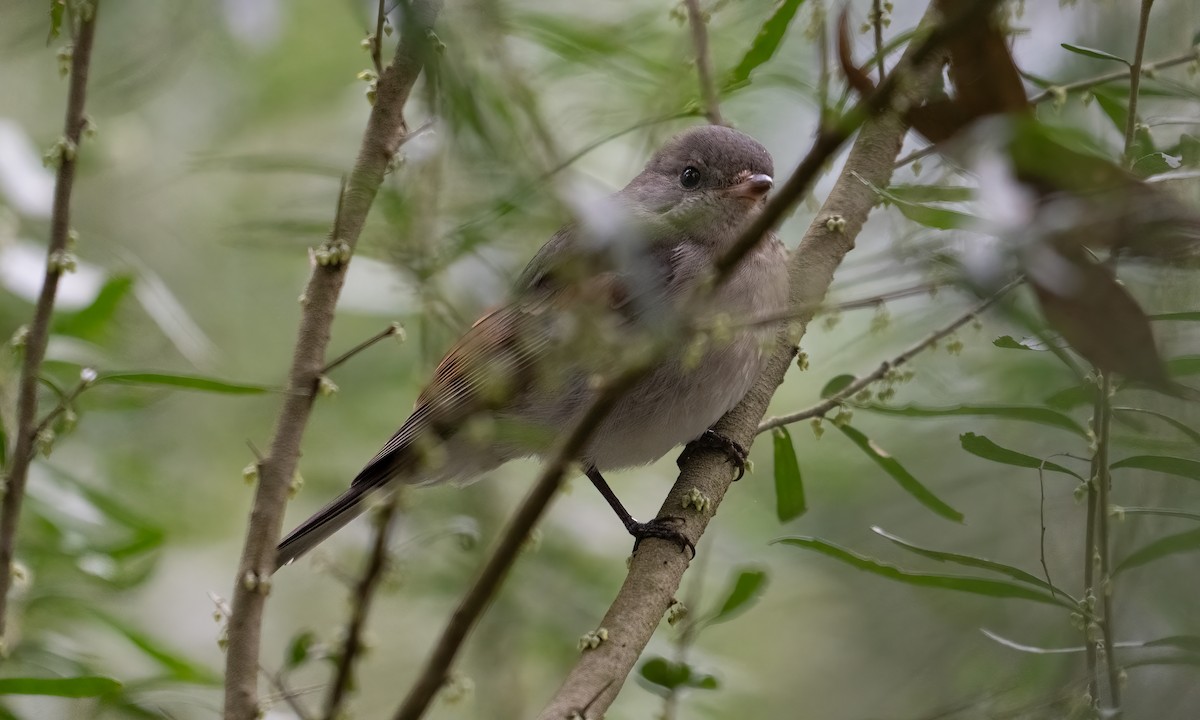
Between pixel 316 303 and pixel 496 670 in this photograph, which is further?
pixel 496 670

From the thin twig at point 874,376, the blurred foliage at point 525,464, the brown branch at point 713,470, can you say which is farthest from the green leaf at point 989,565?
the brown branch at point 713,470

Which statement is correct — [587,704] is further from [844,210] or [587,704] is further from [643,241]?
[844,210]

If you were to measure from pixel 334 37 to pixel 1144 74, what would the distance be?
3417 millimetres

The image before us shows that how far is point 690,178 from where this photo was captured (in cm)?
399

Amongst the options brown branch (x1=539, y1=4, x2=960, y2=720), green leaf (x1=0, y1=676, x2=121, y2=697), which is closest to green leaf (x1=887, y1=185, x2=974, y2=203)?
brown branch (x1=539, y1=4, x2=960, y2=720)

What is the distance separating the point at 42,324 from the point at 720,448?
185cm

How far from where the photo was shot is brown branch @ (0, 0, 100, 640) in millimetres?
2203

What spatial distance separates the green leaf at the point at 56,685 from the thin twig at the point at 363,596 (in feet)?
3.09

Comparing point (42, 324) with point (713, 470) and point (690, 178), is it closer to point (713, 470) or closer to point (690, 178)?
point (713, 470)

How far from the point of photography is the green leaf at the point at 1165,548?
1943mm

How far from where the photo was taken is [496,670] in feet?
13.8

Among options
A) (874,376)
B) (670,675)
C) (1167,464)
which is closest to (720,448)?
(874,376)

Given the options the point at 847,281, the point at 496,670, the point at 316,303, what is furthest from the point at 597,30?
the point at 496,670

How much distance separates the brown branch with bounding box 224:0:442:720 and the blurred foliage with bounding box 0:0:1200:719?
0.07 meters
